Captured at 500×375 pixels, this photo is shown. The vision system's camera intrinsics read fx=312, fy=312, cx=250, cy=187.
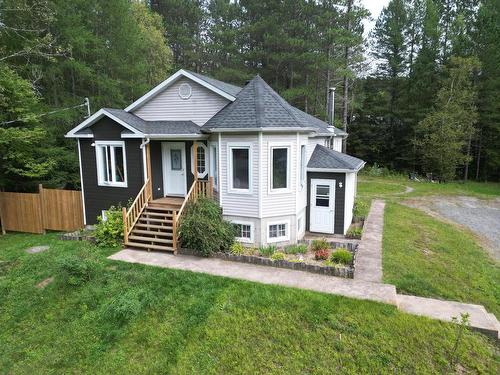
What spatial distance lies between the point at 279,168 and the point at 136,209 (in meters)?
5.32

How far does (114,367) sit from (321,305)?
433cm

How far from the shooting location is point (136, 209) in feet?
36.8

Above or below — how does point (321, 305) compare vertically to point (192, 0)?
below

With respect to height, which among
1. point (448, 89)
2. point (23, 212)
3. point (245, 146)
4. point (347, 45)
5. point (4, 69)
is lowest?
point (23, 212)

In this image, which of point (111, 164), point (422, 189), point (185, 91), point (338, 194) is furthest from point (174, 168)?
point (422, 189)

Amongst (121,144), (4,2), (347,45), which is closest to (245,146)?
(121,144)

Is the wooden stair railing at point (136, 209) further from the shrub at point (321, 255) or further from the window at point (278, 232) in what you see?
the shrub at point (321, 255)

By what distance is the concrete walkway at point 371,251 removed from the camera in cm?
832

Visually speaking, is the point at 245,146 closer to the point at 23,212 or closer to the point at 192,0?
the point at 23,212

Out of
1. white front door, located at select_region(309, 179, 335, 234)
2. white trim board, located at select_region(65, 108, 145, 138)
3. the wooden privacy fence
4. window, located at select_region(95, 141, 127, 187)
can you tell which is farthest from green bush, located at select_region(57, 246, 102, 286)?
white front door, located at select_region(309, 179, 335, 234)

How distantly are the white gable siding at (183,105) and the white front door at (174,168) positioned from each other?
4.21ft

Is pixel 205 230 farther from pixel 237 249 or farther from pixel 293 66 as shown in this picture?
pixel 293 66

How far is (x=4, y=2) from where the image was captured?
13508 millimetres

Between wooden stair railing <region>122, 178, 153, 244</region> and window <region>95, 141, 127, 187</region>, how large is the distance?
1.01 metres
